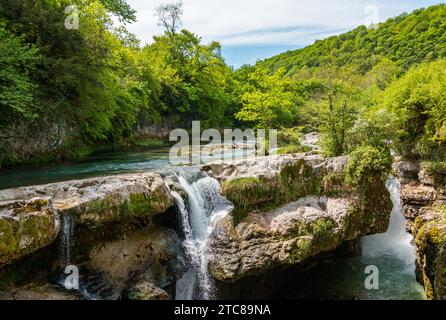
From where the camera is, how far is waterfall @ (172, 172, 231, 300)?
854 centimetres

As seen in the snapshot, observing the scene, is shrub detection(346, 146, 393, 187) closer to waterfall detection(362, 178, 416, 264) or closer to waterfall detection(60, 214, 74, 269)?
waterfall detection(362, 178, 416, 264)

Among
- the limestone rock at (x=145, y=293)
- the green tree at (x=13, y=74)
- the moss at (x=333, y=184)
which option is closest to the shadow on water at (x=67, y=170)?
the green tree at (x=13, y=74)

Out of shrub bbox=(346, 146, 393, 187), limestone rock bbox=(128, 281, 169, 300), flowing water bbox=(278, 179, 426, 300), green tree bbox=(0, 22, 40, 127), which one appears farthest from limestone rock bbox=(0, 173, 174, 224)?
shrub bbox=(346, 146, 393, 187)

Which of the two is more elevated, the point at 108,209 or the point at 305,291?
the point at 108,209

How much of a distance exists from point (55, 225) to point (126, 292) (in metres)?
2.24

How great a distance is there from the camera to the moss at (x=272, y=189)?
9484 mm

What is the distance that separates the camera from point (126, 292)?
7672 millimetres

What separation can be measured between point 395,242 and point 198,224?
7414 mm

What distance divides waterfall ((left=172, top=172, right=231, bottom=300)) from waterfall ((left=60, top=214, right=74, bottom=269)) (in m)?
2.77

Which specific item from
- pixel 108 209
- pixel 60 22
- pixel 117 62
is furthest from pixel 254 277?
pixel 117 62

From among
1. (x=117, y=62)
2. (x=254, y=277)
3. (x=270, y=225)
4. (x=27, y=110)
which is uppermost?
(x=117, y=62)

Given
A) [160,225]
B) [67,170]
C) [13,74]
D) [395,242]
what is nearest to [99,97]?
[67,170]

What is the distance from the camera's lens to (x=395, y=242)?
12062mm

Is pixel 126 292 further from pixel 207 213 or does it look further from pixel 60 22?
pixel 60 22
